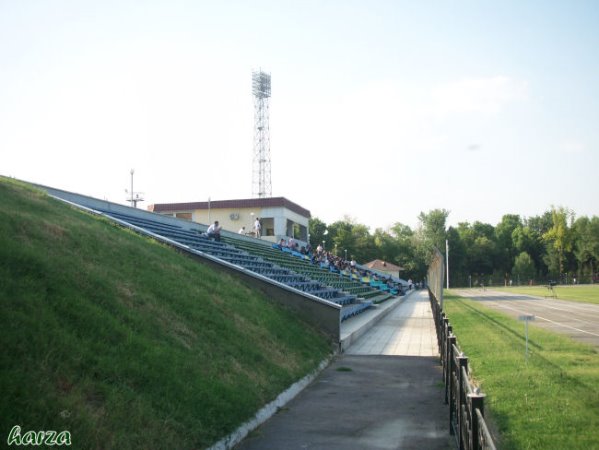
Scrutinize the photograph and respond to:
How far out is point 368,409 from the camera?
7.83 meters

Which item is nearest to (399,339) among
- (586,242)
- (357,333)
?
(357,333)

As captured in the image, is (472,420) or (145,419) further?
(145,419)

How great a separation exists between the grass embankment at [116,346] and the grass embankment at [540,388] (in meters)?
2.92

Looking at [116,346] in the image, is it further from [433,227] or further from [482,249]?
[482,249]

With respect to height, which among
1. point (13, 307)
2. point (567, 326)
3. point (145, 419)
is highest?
point (13, 307)

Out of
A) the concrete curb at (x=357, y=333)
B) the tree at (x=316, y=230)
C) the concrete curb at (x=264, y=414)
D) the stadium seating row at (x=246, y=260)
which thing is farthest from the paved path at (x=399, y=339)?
the tree at (x=316, y=230)

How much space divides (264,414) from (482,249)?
10651 centimetres

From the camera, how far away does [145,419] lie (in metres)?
4.91

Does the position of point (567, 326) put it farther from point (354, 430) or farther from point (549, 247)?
point (549, 247)

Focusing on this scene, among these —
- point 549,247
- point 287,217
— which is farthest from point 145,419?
point 549,247

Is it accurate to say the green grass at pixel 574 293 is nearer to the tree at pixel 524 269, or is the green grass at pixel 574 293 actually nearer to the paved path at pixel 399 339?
the paved path at pixel 399 339

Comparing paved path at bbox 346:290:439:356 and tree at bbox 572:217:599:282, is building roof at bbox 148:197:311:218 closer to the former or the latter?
paved path at bbox 346:290:439:356

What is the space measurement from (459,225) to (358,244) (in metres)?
38.5

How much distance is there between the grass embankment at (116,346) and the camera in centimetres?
448
